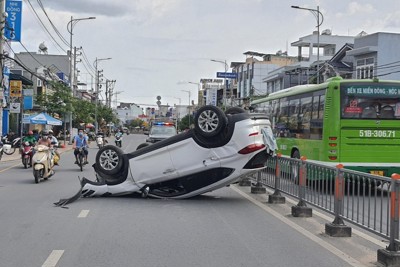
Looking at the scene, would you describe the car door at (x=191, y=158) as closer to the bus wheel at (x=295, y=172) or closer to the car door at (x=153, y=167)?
the car door at (x=153, y=167)

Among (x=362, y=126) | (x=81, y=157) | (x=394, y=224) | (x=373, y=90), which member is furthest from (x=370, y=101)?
(x=81, y=157)

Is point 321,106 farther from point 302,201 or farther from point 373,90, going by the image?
point 302,201

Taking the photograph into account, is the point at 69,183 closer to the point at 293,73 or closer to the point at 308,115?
the point at 308,115

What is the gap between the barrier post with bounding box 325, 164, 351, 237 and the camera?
843 cm

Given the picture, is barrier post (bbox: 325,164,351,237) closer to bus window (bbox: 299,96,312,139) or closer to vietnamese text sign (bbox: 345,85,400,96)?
vietnamese text sign (bbox: 345,85,400,96)

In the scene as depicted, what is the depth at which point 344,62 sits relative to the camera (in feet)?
164

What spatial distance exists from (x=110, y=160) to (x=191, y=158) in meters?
1.99

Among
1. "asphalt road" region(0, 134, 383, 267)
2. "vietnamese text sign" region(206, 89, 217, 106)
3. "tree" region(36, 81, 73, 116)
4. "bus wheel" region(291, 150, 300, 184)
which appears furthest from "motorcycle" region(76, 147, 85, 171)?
"vietnamese text sign" region(206, 89, 217, 106)

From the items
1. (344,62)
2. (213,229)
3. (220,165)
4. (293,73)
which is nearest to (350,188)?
(213,229)

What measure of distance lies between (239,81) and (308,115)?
238ft

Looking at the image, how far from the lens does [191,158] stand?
11.8 m

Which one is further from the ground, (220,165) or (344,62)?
(344,62)

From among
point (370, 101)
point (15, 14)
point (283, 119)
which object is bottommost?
point (283, 119)

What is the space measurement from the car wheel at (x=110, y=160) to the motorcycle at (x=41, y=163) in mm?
4030
